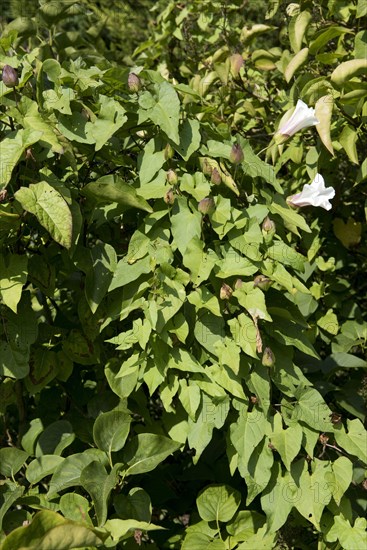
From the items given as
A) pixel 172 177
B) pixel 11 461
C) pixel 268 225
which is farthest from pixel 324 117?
pixel 11 461

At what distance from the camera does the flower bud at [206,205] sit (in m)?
1.57

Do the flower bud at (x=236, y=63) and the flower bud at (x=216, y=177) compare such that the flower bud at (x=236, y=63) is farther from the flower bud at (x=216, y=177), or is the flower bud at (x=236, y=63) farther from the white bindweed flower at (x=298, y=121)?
the flower bud at (x=216, y=177)

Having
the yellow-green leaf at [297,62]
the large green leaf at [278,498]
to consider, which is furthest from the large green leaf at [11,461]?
the yellow-green leaf at [297,62]

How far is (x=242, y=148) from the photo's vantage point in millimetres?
1750

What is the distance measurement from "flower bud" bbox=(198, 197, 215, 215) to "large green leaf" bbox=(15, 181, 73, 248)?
31 centimetres

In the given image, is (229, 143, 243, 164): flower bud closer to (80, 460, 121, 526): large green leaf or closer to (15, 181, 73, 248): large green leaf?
(15, 181, 73, 248): large green leaf

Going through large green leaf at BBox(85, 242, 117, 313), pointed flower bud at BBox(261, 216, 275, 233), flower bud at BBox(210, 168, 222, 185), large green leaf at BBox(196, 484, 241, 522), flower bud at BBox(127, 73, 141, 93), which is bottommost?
large green leaf at BBox(196, 484, 241, 522)

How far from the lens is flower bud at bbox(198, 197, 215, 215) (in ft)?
5.16

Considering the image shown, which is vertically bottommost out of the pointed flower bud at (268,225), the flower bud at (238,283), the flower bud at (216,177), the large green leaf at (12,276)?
the flower bud at (238,283)

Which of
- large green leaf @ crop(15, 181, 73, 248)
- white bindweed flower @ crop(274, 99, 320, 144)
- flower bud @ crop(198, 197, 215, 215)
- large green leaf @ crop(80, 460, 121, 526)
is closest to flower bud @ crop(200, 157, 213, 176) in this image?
flower bud @ crop(198, 197, 215, 215)

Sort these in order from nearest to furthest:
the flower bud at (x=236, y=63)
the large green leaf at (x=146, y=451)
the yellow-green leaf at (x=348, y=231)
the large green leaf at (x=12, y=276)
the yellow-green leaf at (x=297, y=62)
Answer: the large green leaf at (x=12, y=276) → the large green leaf at (x=146, y=451) → the yellow-green leaf at (x=297, y=62) → the flower bud at (x=236, y=63) → the yellow-green leaf at (x=348, y=231)

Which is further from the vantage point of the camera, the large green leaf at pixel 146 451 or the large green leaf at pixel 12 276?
the large green leaf at pixel 146 451

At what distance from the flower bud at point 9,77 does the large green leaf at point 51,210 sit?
0.25m

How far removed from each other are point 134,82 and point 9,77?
12.0 inches
